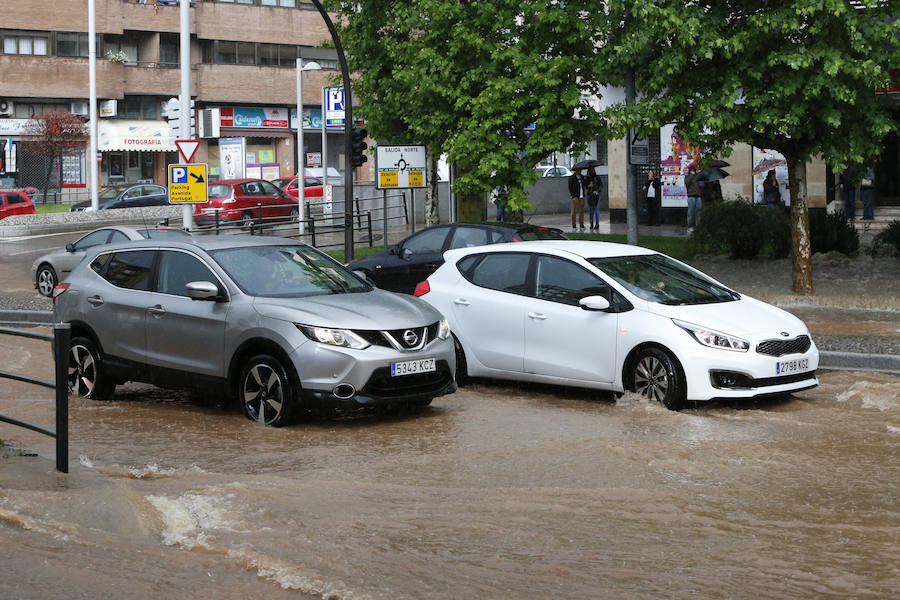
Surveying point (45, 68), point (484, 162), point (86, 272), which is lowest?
point (86, 272)

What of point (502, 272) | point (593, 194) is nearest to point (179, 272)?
point (502, 272)

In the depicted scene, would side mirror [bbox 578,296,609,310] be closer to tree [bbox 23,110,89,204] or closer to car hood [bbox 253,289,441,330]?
car hood [bbox 253,289,441,330]

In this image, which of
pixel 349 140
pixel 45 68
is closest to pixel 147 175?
pixel 45 68

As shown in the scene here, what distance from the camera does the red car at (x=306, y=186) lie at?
148 feet

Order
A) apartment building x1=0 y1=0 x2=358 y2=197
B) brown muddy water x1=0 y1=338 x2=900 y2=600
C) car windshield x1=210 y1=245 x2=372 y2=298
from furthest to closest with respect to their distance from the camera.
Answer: apartment building x1=0 y1=0 x2=358 y2=197 < car windshield x1=210 y1=245 x2=372 y2=298 < brown muddy water x1=0 y1=338 x2=900 y2=600

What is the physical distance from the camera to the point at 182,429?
9.76 m

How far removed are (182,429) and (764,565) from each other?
5.36 meters

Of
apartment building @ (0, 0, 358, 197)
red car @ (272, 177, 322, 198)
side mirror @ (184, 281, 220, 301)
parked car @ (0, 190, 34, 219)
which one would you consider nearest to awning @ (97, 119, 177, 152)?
apartment building @ (0, 0, 358, 197)

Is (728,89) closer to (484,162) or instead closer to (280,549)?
(484,162)

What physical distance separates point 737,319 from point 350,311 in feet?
10.8

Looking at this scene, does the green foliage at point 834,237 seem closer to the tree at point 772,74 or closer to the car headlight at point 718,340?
the tree at point 772,74

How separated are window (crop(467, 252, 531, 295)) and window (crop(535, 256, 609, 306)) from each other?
7.0 inches

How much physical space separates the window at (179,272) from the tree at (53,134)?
46071 millimetres

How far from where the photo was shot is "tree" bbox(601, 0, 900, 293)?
1747 cm
